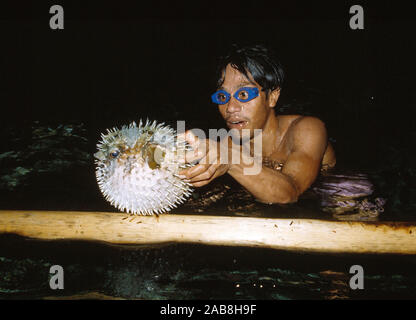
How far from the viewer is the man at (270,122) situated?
119 inches

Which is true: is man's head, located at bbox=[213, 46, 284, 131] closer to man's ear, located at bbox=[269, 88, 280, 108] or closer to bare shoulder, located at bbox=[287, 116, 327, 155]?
man's ear, located at bbox=[269, 88, 280, 108]

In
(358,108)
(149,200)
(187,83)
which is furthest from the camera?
(187,83)

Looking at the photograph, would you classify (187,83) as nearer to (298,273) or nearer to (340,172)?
(340,172)

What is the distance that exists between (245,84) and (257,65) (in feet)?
0.87

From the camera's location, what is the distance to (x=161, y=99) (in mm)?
11078

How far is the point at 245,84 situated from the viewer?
138 inches

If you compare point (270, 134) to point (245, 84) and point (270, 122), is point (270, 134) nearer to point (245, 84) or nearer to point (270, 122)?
point (270, 122)

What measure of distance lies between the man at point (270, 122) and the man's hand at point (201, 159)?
58 centimetres

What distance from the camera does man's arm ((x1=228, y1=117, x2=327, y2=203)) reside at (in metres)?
2.62

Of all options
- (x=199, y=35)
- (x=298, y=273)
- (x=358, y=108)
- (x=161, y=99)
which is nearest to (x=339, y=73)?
(x=358, y=108)

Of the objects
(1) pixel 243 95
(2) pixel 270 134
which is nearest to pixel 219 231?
(1) pixel 243 95

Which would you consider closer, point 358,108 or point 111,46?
point 358,108

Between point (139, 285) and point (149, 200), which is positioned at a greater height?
point (149, 200)

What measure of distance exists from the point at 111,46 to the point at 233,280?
1114 centimetres
